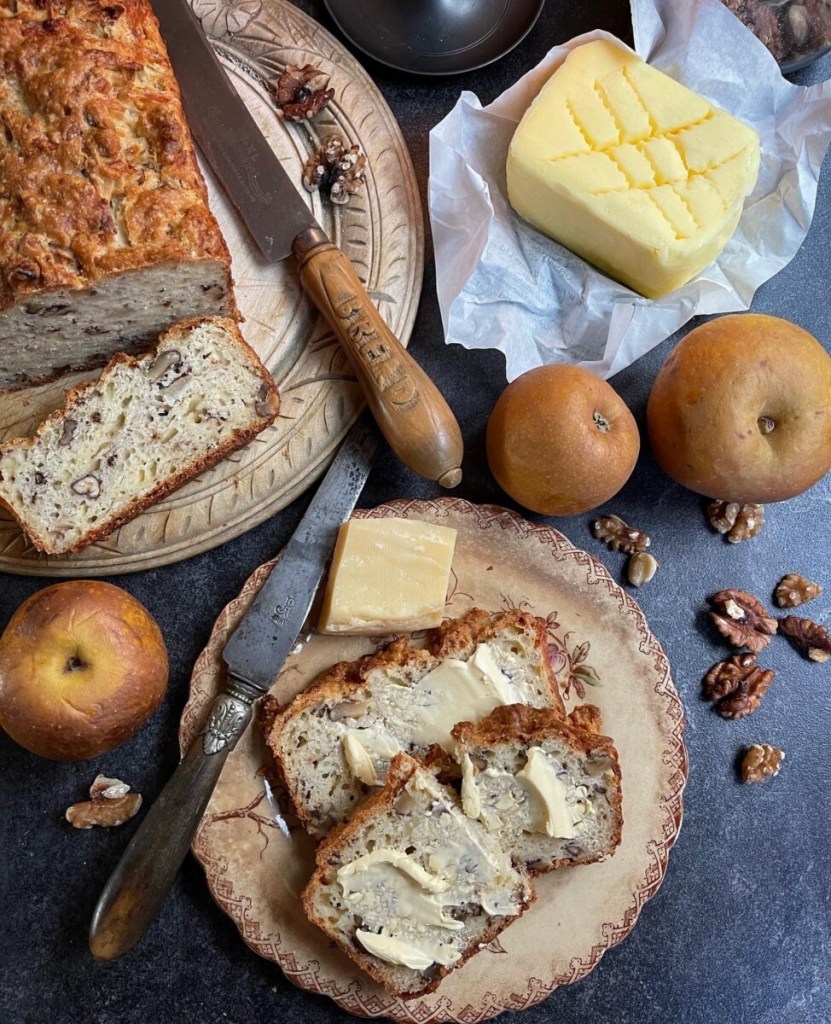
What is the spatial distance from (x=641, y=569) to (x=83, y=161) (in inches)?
69.0

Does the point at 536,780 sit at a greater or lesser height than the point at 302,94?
lesser

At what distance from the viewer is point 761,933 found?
7.95ft

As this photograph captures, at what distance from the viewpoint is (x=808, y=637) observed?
251 centimetres

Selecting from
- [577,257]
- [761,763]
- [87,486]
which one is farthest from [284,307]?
[761,763]

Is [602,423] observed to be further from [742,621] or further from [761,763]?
[761,763]

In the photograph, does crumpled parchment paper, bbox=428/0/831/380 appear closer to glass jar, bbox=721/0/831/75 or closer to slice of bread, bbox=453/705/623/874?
glass jar, bbox=721/0/831/75

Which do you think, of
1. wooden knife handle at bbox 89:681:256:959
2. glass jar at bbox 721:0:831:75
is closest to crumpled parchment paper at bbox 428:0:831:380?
glass jar at bbox 721:0:831:75

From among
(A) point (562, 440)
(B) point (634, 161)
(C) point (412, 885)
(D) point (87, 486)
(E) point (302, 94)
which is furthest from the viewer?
(E) point (302, 94)

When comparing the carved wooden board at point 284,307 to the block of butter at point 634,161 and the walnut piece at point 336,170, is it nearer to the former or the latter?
the walnut piece at point 336,170

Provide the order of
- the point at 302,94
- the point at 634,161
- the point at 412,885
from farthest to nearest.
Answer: the point at 302,94
the point at 634,161
the point at 412,885

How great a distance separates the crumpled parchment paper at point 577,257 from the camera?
251 centimetres

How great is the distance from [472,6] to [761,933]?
2701mm

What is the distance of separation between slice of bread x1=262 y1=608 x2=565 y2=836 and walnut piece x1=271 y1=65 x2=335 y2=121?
1.47 metres

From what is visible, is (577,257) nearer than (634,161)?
No
